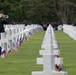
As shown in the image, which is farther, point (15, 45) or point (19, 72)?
point (15, 45)

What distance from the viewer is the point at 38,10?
312ft

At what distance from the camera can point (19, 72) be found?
1332 cm

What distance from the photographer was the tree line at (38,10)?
3703 inches

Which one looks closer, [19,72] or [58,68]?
[58,68]

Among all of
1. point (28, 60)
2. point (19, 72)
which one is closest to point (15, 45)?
point (28, 60)

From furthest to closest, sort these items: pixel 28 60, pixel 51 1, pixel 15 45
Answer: pixel 51 1, pixel 15 45, pixel 28 60

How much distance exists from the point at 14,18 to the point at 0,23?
262 feet

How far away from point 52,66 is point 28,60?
8.18 metres

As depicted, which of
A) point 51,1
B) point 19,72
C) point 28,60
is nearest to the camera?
point 19,72

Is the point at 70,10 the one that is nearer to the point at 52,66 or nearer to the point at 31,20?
the point at 31,20

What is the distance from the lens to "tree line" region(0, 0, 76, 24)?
3703 inches

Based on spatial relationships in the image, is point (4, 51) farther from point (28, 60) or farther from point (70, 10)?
point (70, 10)

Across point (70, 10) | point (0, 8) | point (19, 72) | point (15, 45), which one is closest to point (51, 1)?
point (70, 10)

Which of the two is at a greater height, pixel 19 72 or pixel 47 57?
pixel 47 57
